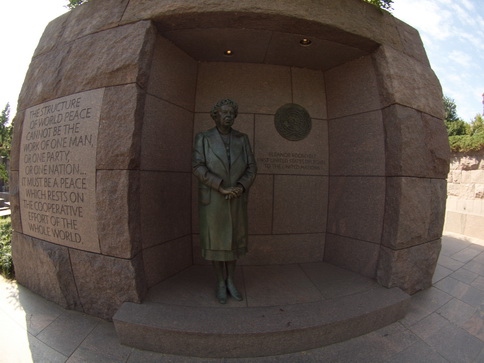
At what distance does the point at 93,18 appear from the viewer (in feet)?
10.8

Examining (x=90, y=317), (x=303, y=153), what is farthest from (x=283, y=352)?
(x=303, y=153)

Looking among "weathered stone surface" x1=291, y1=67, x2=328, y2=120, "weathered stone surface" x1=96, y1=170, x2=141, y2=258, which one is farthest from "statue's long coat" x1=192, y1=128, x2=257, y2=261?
"weathered stone surface" x1=291, y1=67, x2=328, y2=120

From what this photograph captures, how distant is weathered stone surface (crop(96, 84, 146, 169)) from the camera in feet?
9.00

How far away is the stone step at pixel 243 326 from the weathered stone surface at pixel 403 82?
2831 millimetres

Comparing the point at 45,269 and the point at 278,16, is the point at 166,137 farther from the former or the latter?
the point at 45,269

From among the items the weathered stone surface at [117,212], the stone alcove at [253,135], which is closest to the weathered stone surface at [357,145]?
the stone alcove at [253,135]

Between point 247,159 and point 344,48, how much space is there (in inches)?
93.1

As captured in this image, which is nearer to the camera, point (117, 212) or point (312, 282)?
point (117, 212)

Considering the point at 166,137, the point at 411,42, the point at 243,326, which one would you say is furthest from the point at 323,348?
the point at 411,42

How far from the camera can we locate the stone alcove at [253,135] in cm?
285

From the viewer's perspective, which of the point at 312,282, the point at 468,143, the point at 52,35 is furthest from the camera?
the point at 468,143

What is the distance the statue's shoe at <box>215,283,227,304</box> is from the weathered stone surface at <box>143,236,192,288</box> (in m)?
0.93

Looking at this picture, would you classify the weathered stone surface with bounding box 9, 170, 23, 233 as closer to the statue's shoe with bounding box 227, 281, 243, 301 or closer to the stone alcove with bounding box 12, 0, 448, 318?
the stone alcove with bounding box 12, 0, 448, 318

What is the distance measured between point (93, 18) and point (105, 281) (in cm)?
362
